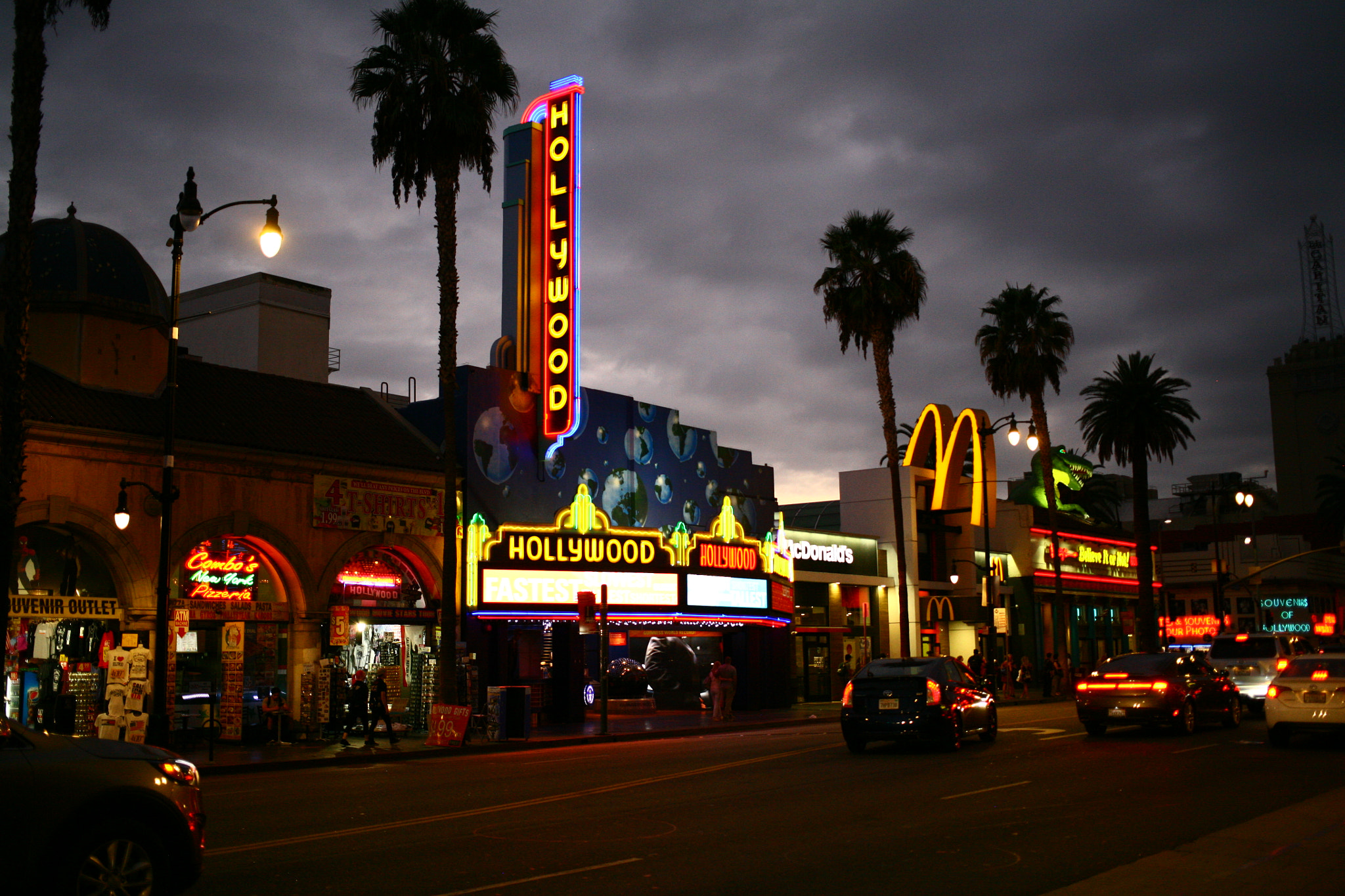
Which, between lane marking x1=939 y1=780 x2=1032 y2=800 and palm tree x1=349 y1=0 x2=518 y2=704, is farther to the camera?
palm tree x1=349 y1=0 x2=518 y2=704

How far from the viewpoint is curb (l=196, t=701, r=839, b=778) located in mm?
20531

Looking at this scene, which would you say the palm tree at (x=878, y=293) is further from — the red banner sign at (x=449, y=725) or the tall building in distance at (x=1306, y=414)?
the tall building in distance at (x=1306, y=414)

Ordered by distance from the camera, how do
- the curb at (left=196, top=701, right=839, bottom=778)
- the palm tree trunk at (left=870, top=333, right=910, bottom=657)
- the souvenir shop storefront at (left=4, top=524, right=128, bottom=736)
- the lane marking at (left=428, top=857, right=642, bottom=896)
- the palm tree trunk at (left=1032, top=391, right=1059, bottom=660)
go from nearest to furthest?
1. the lane marking at (left=428, top=857, right=642, bottom=896)
2. the curb at (left=196, top=701, right=839, bottom=778)
3. the souvenir shop storefront at (left=4, top=524, right=128, bottom=736)
4. the palm tree trunk at (left=870, top=333, right=910, bottom=657)
5. the palm tree trunk at (left=1032, top=391, right=1059, bottom=660)

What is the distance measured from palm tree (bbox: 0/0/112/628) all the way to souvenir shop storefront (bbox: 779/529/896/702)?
25697mm

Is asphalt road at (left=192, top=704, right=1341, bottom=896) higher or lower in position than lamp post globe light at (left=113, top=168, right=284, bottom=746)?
lower

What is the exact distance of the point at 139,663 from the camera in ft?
70.5

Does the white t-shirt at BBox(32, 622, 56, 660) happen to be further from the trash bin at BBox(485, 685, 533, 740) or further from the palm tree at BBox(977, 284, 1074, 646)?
the palm tree at BBox(977, 284, 1074, 646)

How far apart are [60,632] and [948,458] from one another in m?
35.4

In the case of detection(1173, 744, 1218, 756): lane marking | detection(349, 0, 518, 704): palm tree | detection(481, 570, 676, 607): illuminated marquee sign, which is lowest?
detection(1173, 744, 1218, 756): lane marking

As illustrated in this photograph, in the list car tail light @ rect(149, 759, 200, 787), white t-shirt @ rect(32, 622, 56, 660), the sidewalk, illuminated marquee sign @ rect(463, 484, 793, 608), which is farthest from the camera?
illuminated marquee sign @ rect(463, 484, 793, 608)

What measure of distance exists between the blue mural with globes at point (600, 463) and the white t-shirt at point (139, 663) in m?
9.85

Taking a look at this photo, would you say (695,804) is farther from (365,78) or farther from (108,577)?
(365,78)

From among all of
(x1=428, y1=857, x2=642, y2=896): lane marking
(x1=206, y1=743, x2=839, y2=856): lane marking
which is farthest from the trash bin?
(x1=428, y1=857, x2=642, y2=896): lane marking

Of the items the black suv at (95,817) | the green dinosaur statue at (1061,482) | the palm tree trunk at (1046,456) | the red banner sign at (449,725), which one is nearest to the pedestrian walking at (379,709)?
the red banner sign at (449,725)
